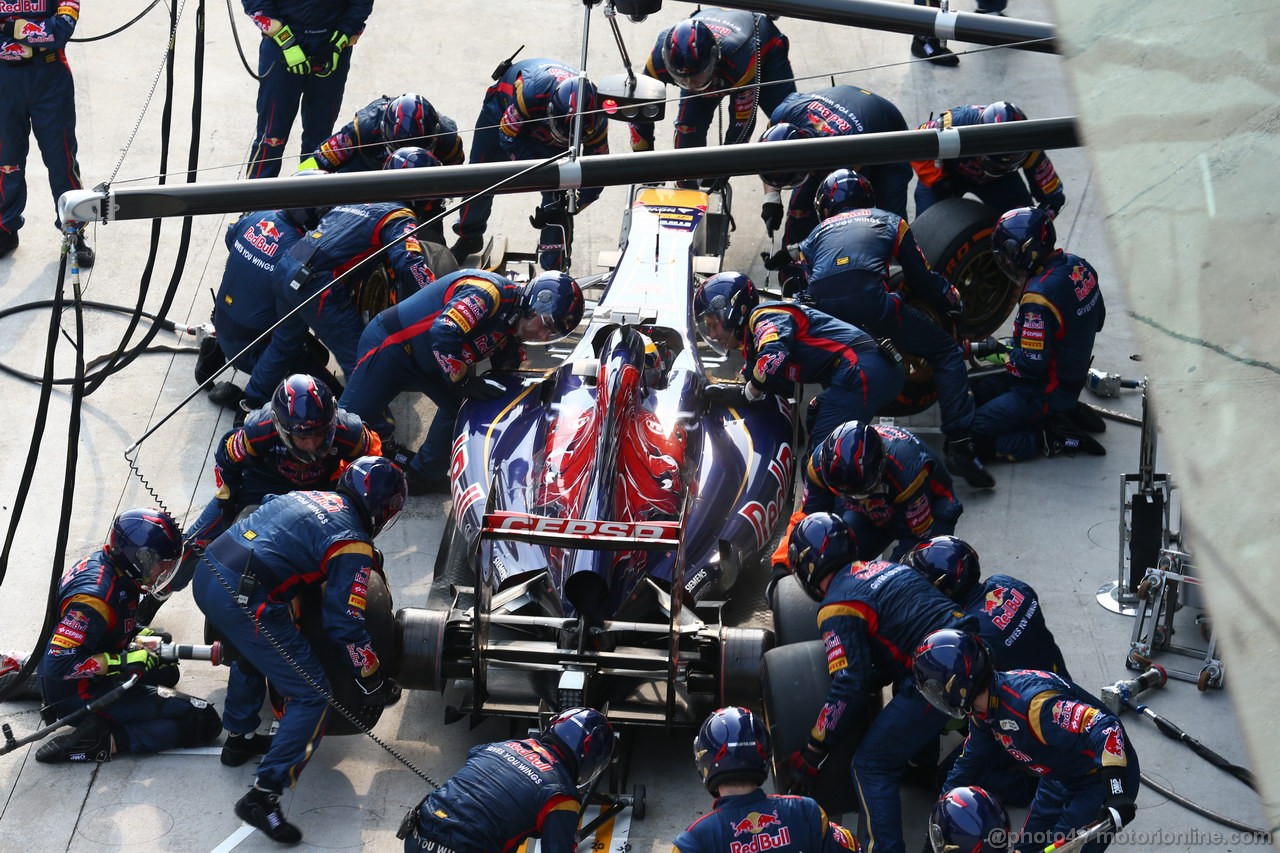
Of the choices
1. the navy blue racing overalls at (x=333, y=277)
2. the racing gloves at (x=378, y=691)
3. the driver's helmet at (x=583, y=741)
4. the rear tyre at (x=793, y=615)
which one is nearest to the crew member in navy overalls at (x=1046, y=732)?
the rear tyre at (x=793, y=615)

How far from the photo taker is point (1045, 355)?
384 inches

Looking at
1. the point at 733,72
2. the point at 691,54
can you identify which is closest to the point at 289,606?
the point at 691,54

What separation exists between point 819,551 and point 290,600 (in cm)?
248

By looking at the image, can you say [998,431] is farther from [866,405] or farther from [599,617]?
[599,617]

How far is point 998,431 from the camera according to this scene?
9984 mm

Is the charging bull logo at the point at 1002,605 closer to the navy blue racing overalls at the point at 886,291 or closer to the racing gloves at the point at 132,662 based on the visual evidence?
the navy blue racing overalls at the point at 886,291

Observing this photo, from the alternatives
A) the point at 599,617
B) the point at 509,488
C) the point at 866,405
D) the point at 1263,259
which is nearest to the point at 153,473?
the point at 509,488

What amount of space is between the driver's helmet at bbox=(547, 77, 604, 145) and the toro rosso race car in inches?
71.4

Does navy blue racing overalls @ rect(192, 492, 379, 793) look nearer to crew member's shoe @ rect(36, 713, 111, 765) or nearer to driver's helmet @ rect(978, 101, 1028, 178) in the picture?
crew member's shoe @ rect(36, 713, 111, 765)

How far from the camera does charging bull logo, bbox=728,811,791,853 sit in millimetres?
6082

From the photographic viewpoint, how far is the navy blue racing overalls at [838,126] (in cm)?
1105

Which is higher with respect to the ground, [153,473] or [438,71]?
[438,71]

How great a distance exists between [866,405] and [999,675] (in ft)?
8.97

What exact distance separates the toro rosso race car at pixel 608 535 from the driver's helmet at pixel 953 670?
42.2 inches
